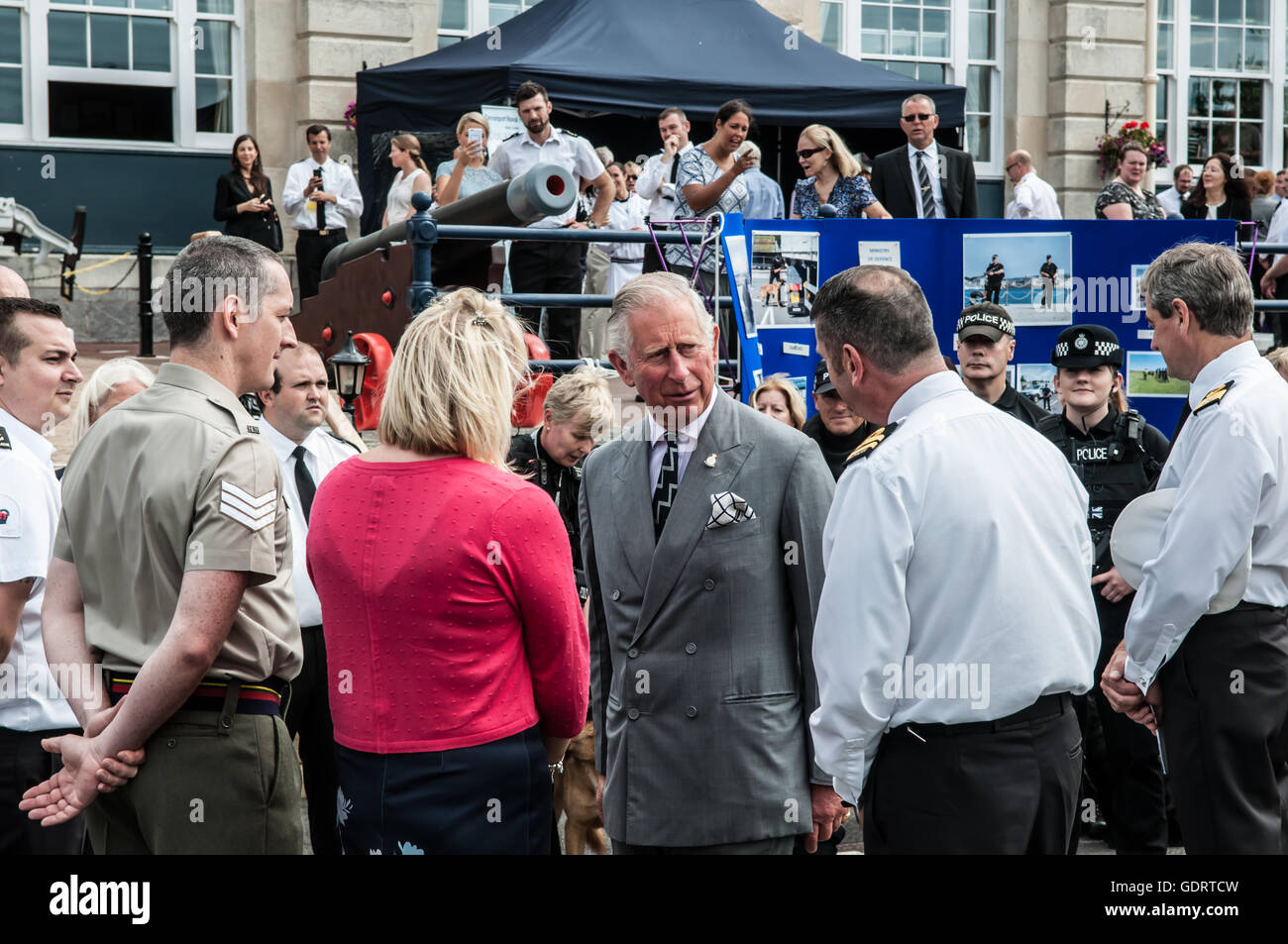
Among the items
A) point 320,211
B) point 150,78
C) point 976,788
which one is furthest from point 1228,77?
point 976,788

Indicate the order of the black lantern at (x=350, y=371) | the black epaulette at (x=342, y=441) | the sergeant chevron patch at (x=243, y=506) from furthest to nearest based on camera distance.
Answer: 1. the black lantern at (x=350, y=371)
2. the black epaulette at (x=342, y=441)
3. the sergeant chevron patch at (x=243, y=506)

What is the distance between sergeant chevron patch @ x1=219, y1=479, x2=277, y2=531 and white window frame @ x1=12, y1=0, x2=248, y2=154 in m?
13.9

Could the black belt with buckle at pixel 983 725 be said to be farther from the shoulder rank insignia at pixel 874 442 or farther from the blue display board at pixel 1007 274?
the blue display board at pixel 1007 274

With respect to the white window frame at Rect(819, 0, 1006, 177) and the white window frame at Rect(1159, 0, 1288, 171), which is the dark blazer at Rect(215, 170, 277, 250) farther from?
the white window frame at Rect(1159, 0, 1288, 171)

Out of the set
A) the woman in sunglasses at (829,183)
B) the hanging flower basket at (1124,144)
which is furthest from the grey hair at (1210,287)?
the hanging flower basket at (1124,144)

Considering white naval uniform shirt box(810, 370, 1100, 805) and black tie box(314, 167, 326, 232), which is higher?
black tie box(314, 167, 326, 232)

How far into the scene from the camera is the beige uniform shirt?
2.92m

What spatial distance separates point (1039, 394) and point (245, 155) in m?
9.26

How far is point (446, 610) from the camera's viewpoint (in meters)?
2.91

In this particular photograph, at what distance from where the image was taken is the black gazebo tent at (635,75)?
13711 millimetres

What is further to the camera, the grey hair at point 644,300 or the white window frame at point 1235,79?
the white window frame at point 1235,79

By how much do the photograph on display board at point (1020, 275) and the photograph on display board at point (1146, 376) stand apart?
50 cm

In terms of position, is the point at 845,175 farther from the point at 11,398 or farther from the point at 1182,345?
the point at 11,398

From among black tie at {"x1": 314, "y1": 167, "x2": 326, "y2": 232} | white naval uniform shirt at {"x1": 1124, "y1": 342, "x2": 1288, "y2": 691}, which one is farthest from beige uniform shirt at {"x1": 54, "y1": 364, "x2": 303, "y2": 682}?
black tie at {"x1": 314, "y1": 167, "x2": 326, "y2": 232}
